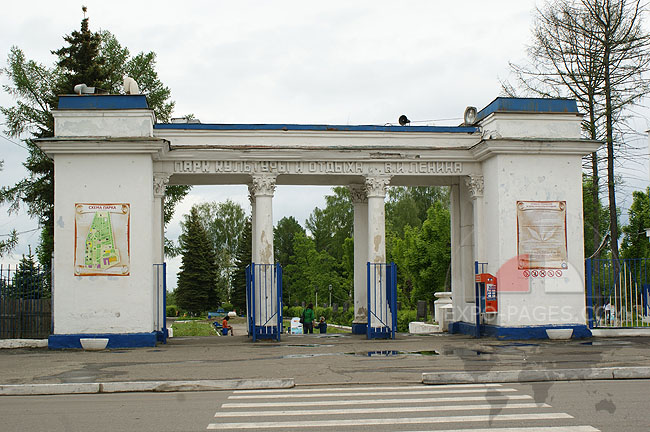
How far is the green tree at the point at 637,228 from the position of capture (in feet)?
156

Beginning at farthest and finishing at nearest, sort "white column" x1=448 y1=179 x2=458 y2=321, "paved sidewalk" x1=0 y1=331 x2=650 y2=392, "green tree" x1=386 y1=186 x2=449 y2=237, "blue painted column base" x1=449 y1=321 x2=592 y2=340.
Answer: "green tree" x1=386 y1=186 x2=449 y2=237 → "white column" x1=448 y1=179 x2=458 y2=321 → "blue painted column base" x1=449 y1=321 x2=592 y2=340 → "paved sidewalk" x1=0 y1=331 x2=650 y2=392

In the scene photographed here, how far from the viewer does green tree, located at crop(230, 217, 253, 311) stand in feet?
235

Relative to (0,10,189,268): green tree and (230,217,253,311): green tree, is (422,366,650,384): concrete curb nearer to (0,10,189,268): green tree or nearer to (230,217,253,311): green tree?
(0,10,189,268): green tree

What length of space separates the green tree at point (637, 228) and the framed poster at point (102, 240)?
37412mm

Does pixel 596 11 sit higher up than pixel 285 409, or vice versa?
pixel 596 11

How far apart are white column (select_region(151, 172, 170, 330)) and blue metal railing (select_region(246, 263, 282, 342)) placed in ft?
8.28

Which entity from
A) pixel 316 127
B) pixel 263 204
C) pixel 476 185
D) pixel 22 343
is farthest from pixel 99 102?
pixel 476 185

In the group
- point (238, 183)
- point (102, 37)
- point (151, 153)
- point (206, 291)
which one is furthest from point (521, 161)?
point (206, 291)

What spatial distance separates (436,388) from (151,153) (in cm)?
1102

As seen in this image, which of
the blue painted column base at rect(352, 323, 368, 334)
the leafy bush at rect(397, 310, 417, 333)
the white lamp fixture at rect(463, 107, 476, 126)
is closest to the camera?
the white lamp fixture at rect(463, 107, 476, 126)

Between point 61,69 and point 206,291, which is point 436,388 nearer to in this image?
point 61,69

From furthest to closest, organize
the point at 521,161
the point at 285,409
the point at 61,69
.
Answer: the point at 61,69, the point at 521,161, the point at 285,409

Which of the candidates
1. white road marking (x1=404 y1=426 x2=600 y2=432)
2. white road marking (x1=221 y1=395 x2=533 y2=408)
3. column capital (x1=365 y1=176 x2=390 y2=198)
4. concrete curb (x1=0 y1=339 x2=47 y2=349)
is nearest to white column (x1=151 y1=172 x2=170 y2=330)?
concrete curb (x1=0 y1=339 x2=47 y2=349)

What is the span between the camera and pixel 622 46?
95.2ft
